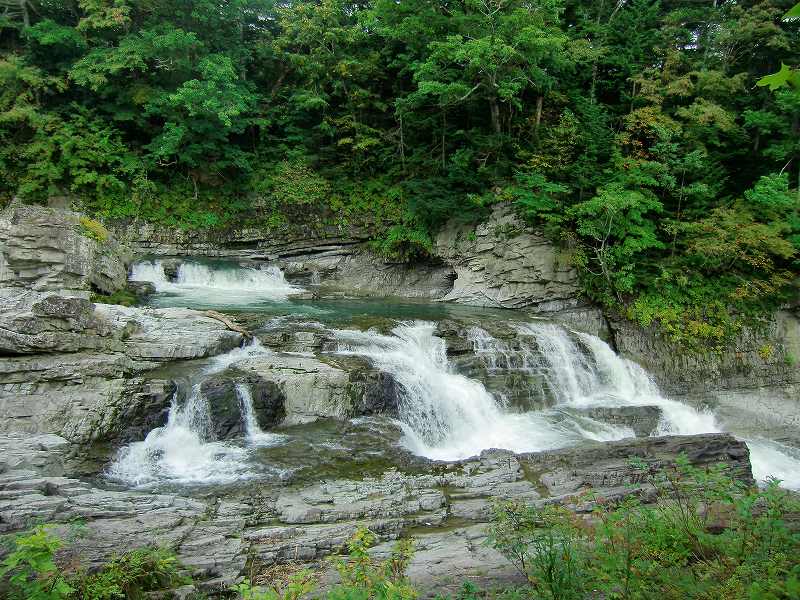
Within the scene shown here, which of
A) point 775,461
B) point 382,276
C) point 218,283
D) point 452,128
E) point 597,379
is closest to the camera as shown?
point 775,461

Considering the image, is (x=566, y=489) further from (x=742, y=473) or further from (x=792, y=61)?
(x=792, y=61)

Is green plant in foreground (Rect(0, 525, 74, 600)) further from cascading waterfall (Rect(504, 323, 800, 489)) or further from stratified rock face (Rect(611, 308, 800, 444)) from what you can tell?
stratified rock face (Rect(611, 308, 800, 444))

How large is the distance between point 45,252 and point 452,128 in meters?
14.5

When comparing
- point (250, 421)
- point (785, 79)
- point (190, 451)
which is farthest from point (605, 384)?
point (785, 79)

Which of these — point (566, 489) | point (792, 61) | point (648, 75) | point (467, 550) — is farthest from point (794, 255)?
point (467, 550)

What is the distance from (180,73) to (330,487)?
60.9ft

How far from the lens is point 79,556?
157 inches

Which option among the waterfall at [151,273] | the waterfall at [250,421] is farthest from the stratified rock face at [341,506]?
the waterfall at [151,273]

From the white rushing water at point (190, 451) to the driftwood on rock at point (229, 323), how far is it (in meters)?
1.42

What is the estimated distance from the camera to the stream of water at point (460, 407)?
727 centimetres

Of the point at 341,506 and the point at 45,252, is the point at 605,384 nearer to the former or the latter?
the point at 341,506

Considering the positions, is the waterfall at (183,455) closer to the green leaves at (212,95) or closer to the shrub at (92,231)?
the shrub at (92,231)

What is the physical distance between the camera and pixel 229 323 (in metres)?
9.95

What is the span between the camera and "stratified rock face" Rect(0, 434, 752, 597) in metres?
4.52
